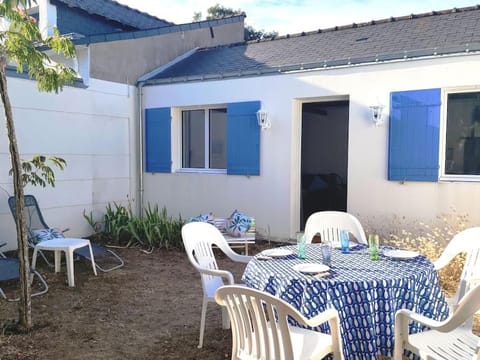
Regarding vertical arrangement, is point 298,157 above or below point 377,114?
below

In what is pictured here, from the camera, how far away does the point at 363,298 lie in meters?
2.72

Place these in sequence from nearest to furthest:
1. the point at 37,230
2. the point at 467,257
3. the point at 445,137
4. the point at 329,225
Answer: the point at 467,257 → the point at 329,225 → the point at 37,230 → the point at 445,137

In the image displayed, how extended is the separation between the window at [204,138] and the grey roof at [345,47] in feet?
2.39

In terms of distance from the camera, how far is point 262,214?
301 inches

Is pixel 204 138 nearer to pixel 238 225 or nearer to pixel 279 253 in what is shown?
pixel 238 225

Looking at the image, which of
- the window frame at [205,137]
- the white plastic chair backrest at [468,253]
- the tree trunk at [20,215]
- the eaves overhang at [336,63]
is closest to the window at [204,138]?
the window frame at [205,137]

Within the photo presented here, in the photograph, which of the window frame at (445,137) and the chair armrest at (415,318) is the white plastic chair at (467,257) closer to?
the chair armrest at (415,318)

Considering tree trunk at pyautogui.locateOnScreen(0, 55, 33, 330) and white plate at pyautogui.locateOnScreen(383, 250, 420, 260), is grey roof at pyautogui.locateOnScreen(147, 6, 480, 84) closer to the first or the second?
white plate at pyautogui.locateOnScreen(383, 250, 420, 260)

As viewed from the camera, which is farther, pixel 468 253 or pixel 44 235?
pixel 44 235

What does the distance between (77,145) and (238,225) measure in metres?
3.31

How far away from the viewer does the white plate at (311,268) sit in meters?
2.90

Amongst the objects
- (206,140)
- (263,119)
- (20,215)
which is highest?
(263,119)

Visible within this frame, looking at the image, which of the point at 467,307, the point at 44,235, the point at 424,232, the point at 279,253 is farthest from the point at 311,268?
the point at 44,235

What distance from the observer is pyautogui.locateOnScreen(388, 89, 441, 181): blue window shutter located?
6133mm
